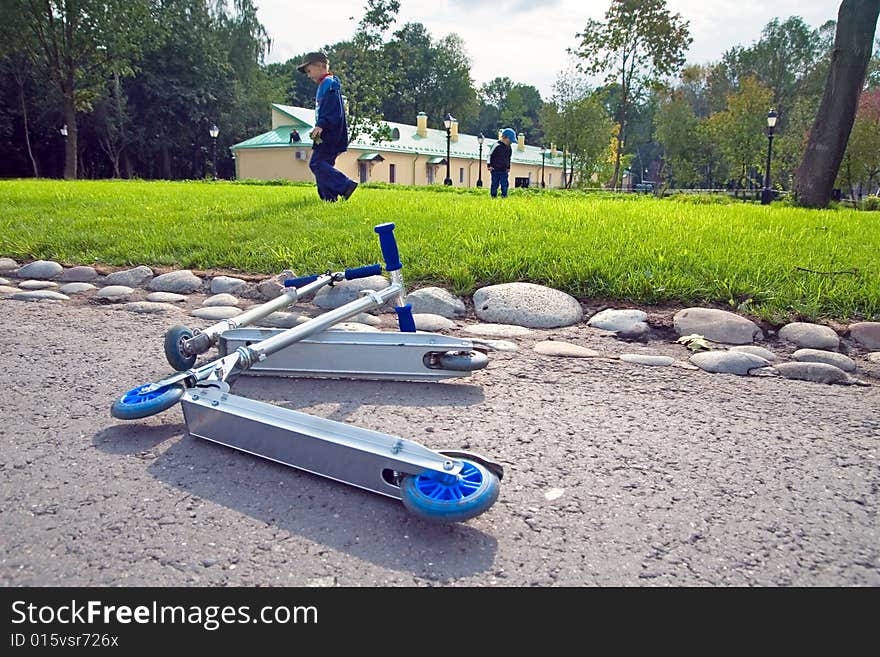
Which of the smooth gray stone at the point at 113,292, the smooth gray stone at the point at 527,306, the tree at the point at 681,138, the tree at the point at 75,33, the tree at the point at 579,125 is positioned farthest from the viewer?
the tree at the point at 681,138

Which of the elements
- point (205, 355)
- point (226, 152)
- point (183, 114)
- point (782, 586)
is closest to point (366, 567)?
point (782, 586)

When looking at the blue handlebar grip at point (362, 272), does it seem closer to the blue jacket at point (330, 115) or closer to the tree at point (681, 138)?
the blue jacket at point (330, 115)

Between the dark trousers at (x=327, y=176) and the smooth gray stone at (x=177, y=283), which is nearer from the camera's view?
the smooth gray stone at (x=177, y=283)

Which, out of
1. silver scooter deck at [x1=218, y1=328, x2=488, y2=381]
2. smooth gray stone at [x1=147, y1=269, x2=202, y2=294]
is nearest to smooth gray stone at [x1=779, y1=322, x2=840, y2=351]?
silver scooter deck at [x1=218, y1=328, x2=488, y2=381]

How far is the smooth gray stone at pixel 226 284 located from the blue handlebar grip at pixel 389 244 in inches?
80.9

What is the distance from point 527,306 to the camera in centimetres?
425

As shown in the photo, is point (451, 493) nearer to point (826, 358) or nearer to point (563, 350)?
point (563, 350)

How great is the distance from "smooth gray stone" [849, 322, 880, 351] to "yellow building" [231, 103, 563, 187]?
3511cm

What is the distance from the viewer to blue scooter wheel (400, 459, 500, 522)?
5.45 ft

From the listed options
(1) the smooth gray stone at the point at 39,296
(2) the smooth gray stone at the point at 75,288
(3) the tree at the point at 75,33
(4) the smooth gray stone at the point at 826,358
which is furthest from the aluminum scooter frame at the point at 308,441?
(3) the tree at the point at 75,33

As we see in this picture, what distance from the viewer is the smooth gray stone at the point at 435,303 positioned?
14.4 feet

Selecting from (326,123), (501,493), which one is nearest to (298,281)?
(501,493)

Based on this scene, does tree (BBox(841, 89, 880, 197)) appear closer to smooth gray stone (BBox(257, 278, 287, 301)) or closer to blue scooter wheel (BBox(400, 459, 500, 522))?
smooth gray stone (BBox(257, 278, 287, 301))

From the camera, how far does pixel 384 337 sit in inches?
121
